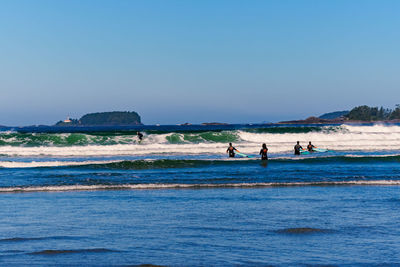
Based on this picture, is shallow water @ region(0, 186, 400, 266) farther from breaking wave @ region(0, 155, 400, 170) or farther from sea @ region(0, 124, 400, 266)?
breaking wave @ region(0, 155, 400, 170)

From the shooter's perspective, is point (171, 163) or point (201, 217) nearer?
point (201, 217)

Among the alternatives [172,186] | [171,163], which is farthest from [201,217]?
[171,163]

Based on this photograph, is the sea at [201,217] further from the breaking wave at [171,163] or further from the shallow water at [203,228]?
the breaking wave at [171,163]

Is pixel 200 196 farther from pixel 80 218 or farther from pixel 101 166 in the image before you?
pixel 101 166

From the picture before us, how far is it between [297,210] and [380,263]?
4734mm

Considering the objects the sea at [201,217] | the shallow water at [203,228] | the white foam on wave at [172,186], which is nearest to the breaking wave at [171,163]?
the sea at [201,217]

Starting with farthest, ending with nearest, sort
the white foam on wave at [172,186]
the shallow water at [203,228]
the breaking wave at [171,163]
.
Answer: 1. the breaking wave at [171,163]
2. the white foam on wave at [172,186]
3. the shallow water at [203,228]

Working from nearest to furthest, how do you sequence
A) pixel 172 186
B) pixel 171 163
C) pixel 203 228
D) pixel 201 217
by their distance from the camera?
pixel 203 228 < pixel 201 217 < pixel 172 186 < pixel 171 163

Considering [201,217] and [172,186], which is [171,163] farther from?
[201,217]

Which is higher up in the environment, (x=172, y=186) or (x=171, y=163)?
(x=171, y=163)

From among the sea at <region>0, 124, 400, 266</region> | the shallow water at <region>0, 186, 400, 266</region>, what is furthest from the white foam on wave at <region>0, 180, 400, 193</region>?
the shallow water at <region>0, 186, 400, 266</region>

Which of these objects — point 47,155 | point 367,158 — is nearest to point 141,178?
point 367,158

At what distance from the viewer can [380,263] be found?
7758 millimetres

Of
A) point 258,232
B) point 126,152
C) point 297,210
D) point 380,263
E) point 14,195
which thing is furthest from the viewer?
point 126,152
